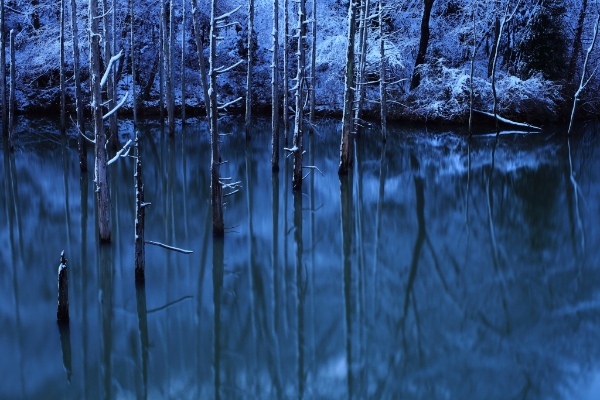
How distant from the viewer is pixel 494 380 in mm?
7395

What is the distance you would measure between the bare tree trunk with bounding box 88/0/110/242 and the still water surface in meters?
1.19

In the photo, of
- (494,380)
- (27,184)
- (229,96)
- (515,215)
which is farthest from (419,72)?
(494,380)

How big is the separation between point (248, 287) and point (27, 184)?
33.3 feet

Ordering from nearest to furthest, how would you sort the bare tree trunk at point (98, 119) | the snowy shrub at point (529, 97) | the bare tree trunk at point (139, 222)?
the bare tree trunk at point (139, 222), the bare tree trunk at point (98, 119), the snowy shrub at point (529, 97)

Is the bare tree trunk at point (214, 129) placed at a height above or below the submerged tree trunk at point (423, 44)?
below

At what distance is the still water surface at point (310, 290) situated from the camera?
24.5 feet

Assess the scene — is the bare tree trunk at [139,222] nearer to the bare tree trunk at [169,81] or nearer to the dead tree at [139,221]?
the dead tree at [139,221]

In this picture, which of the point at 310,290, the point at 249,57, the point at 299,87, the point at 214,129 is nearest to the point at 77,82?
the point at 299,87

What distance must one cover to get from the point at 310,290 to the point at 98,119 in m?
4.67

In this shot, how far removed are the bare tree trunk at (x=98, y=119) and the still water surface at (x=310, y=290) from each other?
1.19m

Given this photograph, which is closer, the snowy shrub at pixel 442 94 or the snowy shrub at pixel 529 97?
the snowy shrub at pixel 529 97

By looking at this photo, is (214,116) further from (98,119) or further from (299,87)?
(299,87)

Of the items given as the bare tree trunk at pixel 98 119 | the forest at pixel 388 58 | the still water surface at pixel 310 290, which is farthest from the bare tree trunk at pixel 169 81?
the bare tree trunk at pixel 98 119

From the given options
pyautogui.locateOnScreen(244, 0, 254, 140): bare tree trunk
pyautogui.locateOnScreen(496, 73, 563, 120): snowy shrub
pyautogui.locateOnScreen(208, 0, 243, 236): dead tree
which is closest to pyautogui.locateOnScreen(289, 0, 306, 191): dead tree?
pyautogui.locateOnScreen(208, 0, 243, 236): dead tree
